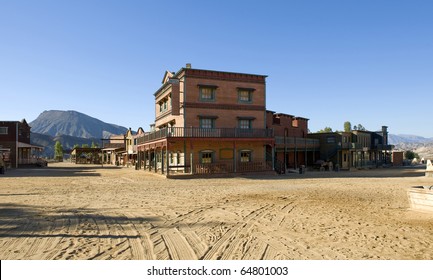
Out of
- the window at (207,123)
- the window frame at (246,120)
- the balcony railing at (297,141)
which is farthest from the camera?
the balcony railing at (297,141)

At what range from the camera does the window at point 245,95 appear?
3325cm

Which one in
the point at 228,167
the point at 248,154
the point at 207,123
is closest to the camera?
the point at 228,167

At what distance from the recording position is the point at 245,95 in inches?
1323

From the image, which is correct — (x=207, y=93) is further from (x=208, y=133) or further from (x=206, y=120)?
(x=208, y=133)

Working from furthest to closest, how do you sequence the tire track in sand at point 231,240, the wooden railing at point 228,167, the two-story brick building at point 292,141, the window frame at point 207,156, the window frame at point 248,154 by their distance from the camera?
1. the two-story brick building at point 292,141
2. the window frame at point 248,154
3. the window frame at point 207,156
4. the wooden railing at point 228,167
5. the tire track in sand at point 231,240

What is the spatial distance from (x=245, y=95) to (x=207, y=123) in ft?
17.8

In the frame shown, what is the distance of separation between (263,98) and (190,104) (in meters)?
8.53

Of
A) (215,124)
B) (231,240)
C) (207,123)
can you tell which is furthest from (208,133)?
(231,240)

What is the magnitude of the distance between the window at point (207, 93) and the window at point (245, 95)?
3084 mm

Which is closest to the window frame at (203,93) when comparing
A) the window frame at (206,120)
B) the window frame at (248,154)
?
the window frame at (206,120)

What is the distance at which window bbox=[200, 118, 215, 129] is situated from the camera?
3154cm

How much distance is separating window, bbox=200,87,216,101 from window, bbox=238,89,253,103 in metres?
3.08

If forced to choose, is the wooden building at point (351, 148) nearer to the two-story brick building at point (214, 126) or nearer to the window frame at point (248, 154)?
the two-story brick building at point (214, 126)

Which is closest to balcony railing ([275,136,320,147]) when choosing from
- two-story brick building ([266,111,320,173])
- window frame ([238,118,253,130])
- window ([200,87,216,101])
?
two-story brick building ([266,111,320,173])
